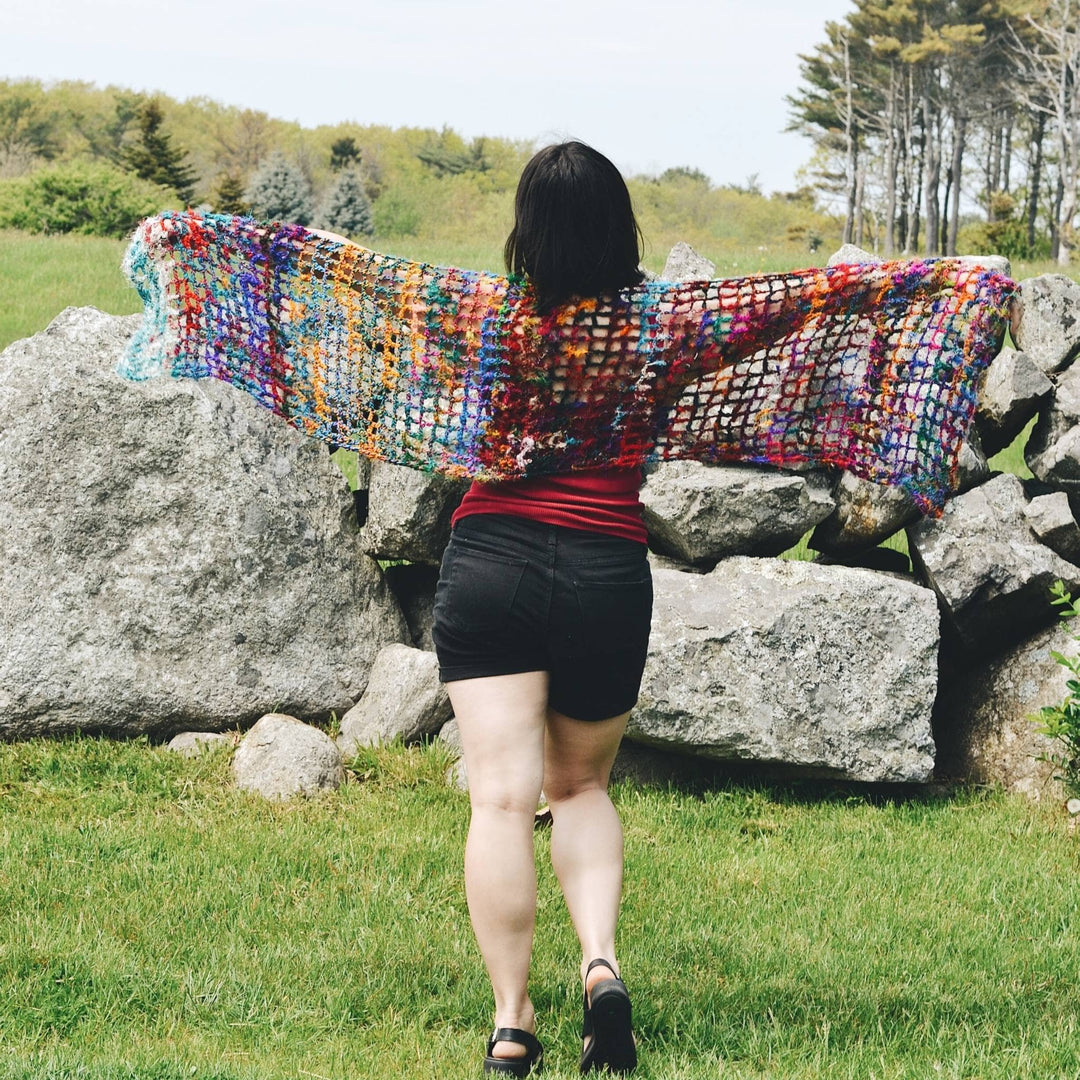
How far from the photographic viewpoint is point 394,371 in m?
3.28

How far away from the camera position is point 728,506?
5387 millimetres

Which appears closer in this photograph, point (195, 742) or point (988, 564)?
point (988, 564)

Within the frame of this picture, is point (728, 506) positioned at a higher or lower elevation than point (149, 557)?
higher

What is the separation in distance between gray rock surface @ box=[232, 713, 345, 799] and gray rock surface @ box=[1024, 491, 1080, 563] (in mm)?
3210

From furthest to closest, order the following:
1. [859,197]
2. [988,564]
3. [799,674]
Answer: [859,197], [988,564], [799,674]

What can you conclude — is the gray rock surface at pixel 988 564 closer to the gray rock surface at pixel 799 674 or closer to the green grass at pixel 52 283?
the gray rock surface at pixel 799 674

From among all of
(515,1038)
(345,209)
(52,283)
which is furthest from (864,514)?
(345,209)

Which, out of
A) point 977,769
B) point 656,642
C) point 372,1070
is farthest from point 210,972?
point 977,769

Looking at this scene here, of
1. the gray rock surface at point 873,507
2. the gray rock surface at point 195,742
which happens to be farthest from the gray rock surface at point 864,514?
the gray rock surface at point 195,742

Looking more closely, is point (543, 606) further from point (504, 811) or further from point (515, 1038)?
point (515, 1038)

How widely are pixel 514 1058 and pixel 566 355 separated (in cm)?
167

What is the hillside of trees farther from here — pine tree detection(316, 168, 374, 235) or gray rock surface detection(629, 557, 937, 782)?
gray rock surface detection(629, 557, 937, 782)

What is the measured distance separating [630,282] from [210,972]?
2306mm

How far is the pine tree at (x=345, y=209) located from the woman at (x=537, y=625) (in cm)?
3116
